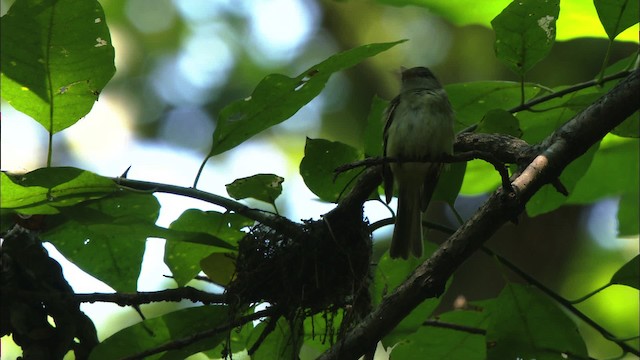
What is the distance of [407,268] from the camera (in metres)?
2.63

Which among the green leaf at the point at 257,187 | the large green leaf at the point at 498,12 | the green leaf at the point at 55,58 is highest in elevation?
the large green leaf at the point at 498,12

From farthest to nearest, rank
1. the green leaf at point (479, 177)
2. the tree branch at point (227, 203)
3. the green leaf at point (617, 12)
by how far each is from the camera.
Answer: the green leaf at point (479, 177) < the green leaf at point (617, 12) < the tree branch at point (227, 203)

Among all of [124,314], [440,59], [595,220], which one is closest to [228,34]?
[440,59]

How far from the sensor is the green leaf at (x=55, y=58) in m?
1.98

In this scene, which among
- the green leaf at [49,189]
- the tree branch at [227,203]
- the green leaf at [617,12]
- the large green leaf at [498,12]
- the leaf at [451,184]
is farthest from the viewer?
the large green leaf at [498,12]

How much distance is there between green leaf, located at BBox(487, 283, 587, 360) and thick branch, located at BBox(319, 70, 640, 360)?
0.49m

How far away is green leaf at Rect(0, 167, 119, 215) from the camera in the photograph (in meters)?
1.84

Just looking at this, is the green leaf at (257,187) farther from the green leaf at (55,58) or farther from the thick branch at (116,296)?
the green leaf at (55,58)

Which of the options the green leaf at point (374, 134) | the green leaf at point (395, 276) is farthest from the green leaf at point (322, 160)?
the green leaf at point (395, 276)

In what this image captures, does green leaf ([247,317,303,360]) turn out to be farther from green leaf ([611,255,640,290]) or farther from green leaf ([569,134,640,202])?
green leaf ([569,134,640,202])

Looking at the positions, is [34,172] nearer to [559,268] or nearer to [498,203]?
[498,203]

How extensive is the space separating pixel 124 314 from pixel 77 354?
437 centimetres

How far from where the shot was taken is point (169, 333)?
7.73 ft

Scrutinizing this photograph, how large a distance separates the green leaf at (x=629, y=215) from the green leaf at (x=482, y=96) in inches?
35.2
